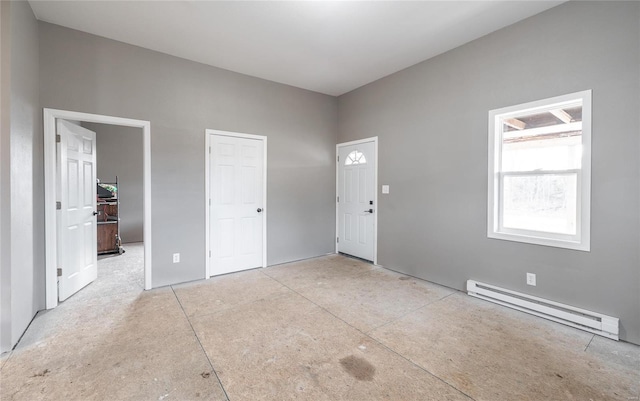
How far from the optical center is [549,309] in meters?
2.65

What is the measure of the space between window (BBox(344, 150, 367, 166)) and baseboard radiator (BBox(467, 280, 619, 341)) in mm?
2446

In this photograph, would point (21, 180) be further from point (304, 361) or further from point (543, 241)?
point (543, 241)

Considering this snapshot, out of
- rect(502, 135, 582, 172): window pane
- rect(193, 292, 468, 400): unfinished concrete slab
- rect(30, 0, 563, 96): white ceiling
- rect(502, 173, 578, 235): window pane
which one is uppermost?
rect(30, 0, 563, 96): white ceiling

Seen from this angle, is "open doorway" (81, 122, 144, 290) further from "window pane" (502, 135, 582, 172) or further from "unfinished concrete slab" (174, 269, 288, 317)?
"window pane" (502, 135, 582, 172)

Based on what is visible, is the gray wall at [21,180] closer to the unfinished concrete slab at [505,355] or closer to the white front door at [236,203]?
the white front door at [236,203]

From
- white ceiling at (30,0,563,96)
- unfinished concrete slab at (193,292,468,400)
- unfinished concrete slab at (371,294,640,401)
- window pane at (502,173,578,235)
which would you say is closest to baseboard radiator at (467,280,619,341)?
unfinished concrete slab at (371,294,640,401)

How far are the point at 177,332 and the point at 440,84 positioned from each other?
405cm

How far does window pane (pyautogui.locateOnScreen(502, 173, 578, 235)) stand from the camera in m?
2.64

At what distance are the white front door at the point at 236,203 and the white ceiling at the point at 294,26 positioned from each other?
1.19m

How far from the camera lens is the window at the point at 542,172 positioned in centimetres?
252

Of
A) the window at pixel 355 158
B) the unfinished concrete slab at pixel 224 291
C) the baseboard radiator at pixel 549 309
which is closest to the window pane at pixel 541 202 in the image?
the baseboard radiator at pixel 549 309

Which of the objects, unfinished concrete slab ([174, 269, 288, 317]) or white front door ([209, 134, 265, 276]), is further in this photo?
white front door ([209, 134, 265, 276])

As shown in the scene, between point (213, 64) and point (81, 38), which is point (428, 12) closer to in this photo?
point (213, 64)

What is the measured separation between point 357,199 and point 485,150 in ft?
7.09
